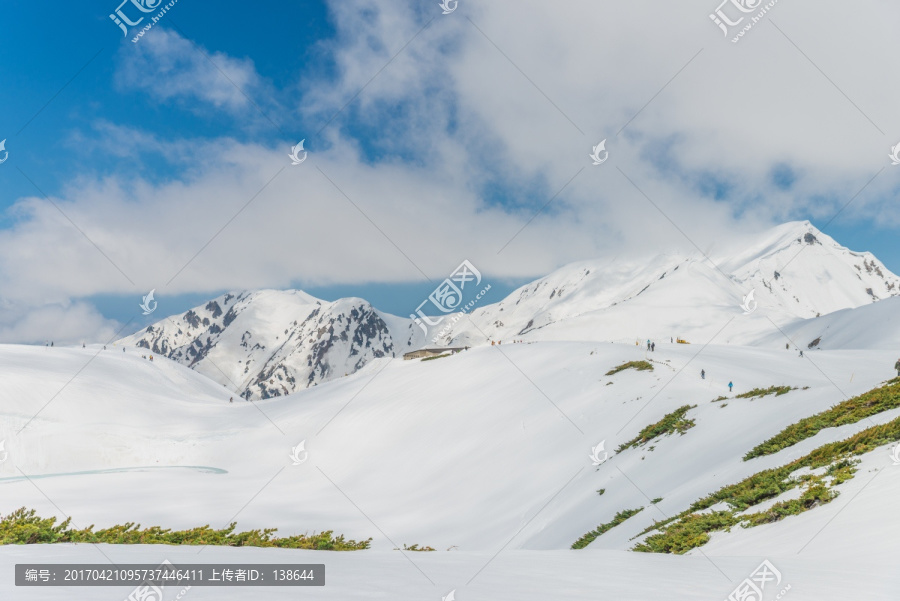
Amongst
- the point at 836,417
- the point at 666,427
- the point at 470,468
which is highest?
the point at 470,468

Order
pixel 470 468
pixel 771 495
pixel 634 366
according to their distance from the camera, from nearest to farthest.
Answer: pixel 771 495
pixel 470 468
pixel 634 366

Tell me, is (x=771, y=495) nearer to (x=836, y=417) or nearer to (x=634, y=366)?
(x=836, y=417)

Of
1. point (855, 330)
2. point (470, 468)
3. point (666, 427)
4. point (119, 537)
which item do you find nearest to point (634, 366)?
point (666, 427)

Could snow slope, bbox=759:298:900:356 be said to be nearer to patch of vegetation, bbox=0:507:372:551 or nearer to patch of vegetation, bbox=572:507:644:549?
patch of vegetation, bbox=572:507:644:549

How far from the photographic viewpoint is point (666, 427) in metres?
24.0

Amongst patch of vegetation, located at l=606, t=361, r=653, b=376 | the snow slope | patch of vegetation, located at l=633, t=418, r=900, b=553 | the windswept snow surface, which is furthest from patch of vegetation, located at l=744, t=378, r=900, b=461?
the snow slope

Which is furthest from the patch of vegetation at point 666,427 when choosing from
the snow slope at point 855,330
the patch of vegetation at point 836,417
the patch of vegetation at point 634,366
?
the snow slope at point 855,330

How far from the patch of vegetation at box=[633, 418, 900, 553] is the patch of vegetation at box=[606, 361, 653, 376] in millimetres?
22882

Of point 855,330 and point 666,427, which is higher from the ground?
point 855,330

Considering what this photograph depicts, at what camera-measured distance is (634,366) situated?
123 feet

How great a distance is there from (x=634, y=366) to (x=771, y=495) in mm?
26008

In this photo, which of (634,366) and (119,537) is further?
(634,366)

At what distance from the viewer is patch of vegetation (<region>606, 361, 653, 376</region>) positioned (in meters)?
36.5

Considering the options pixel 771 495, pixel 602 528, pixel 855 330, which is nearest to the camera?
pixel 771 495
